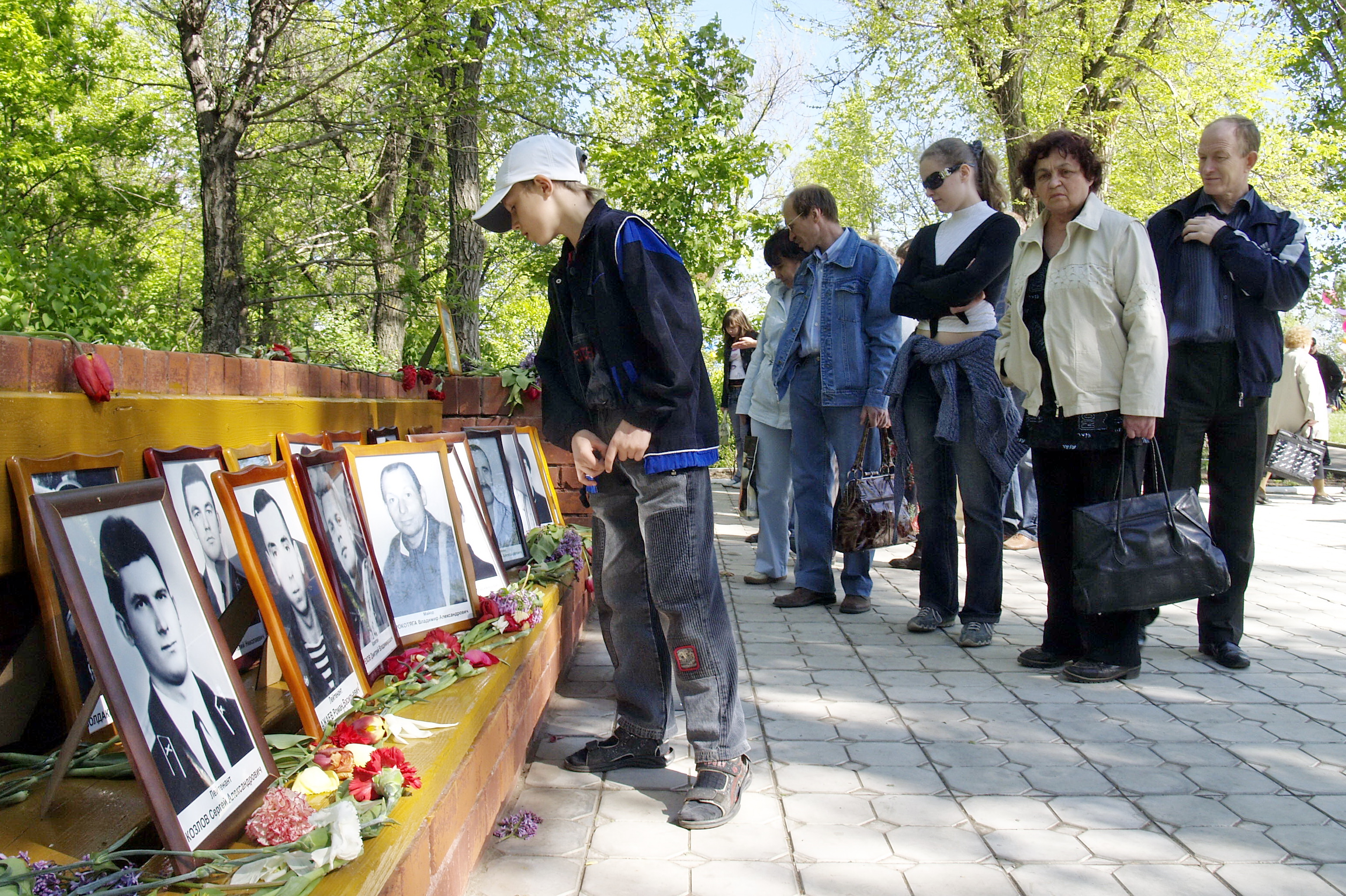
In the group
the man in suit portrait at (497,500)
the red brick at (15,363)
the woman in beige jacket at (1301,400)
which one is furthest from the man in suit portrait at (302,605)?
the woman in beige jacket at (1301,400)

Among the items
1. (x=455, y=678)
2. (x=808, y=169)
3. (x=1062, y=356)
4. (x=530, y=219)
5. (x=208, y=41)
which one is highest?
(x=808, y=169)

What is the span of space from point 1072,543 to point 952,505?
0.81m

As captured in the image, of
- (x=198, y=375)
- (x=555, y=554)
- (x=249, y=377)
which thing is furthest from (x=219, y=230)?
(x=198, y=375)

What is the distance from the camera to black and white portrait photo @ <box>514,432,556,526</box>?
499cm

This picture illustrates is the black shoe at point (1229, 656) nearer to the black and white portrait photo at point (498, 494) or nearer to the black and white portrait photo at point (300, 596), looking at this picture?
the black and white portrait photo at point (498, 494)

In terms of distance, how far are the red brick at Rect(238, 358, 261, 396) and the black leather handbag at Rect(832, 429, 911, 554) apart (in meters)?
2.96

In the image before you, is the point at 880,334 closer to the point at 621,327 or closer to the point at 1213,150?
the point at 1213,150

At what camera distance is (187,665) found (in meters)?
1.69

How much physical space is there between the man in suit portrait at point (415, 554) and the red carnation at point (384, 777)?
3.30ft

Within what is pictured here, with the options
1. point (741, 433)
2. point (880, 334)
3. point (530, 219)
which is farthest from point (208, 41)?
point (530, 219)

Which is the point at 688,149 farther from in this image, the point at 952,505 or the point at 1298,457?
the point at 1298,457

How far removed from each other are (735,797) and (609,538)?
82 centimetres

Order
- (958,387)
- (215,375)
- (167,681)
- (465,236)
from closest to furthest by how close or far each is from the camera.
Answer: (167,681)
(215,375)
(958,387)
(465,236)

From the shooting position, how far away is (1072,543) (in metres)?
3.88
